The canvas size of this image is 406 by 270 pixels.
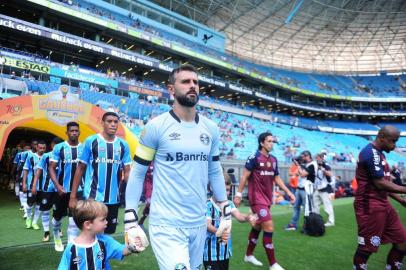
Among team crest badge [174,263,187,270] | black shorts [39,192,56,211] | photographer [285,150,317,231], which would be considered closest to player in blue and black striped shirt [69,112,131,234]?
team crest badge [174,263,187,270]

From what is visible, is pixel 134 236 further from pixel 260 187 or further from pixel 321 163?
pixel 321 163

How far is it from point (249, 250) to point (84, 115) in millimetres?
8316

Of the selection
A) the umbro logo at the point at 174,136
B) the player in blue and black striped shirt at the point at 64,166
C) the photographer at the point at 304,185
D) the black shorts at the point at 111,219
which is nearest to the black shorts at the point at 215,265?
the black shorts at the point at 111,219

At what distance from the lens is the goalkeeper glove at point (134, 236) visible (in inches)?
94.9

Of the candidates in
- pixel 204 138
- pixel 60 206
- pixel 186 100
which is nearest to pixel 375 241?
pixel 204 138

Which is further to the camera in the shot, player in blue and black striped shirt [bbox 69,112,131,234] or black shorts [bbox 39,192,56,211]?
black shorts [bbox 39,192,56,211]

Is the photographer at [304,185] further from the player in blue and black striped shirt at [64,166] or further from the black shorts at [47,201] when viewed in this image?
the black shorts at [47,201]

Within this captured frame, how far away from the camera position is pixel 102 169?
443 centimetres

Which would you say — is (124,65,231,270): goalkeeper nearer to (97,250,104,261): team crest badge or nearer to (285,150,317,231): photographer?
(97,250,104,261): team crest badge

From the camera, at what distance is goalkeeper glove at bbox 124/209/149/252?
2411mm

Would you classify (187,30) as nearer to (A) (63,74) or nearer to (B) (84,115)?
(A) (63,74)

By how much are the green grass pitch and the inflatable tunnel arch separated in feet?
10.1

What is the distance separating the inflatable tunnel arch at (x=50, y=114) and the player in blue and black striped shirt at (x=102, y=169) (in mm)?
6896

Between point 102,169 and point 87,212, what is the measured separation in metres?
1.76
